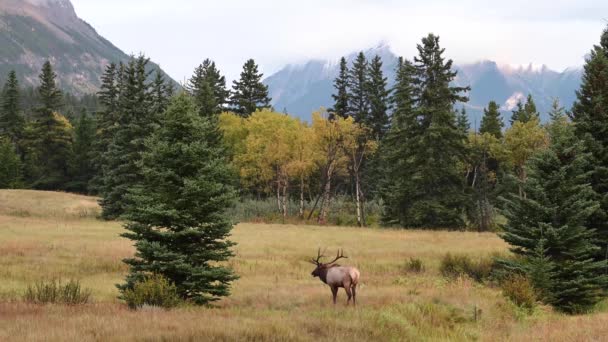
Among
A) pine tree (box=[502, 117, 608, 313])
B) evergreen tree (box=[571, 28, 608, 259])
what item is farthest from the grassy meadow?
evergreen tree (box=[571, 28, 608, 259])

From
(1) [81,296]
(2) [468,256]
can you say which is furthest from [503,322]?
(2) [468,256]

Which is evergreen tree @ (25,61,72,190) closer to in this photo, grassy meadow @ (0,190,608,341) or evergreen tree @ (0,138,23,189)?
evergreen tree @ (0,138,23,189)

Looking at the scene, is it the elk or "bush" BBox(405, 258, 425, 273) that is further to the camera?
"bush" BBox(405, 258, 425, 273)

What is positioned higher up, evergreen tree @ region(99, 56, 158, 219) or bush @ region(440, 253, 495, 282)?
evergreen tree @ region(99, 56, 158, 219)

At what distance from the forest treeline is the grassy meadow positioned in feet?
7.11

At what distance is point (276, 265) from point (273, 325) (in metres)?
15.1

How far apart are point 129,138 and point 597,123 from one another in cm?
3945

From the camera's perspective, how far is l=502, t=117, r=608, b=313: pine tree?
20297 millimetres

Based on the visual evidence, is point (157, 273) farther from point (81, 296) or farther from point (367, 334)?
point (367, 334)

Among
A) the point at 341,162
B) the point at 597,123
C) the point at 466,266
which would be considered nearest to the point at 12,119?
the point at 341,162

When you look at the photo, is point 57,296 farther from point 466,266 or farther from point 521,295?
point 466,266

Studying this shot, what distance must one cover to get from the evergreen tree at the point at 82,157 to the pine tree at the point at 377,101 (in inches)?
1617

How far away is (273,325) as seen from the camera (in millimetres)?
10047

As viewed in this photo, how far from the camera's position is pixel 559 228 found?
816 inches
